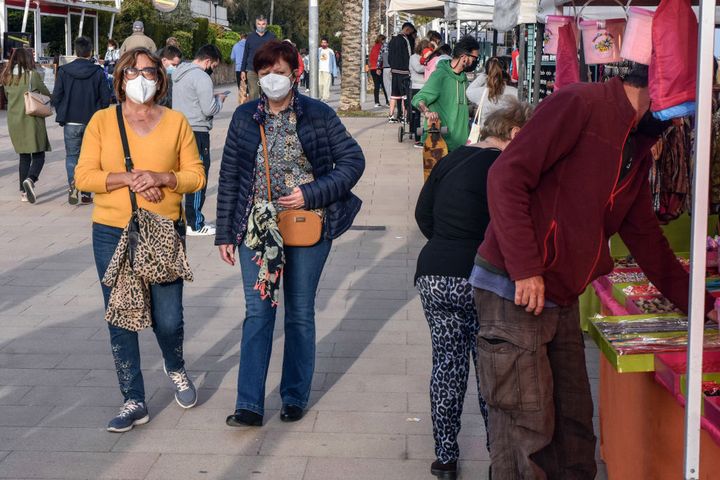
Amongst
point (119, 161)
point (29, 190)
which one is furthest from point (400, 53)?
point (119, 161)

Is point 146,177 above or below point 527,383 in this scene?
above

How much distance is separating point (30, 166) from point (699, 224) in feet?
36.6

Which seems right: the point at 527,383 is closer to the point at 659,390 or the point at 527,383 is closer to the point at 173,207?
the point at 659,390

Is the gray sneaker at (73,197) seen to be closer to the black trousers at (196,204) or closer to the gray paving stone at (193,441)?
the black trousers at (196,204)

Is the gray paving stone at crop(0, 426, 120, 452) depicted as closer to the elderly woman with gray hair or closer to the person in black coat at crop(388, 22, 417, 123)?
the elderly woman with gray hair

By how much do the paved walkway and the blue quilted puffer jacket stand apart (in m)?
0.99

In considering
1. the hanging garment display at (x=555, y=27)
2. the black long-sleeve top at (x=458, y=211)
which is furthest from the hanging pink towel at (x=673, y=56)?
the hanging garment display at (x=555, y=27)

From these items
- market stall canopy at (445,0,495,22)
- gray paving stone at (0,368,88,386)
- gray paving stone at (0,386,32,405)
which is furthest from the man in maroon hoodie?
market stall canopy at (445,0,495,22)

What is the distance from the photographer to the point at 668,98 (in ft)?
10.9

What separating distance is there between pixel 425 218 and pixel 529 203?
3.40 feet

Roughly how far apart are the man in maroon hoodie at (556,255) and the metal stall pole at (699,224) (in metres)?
0.69

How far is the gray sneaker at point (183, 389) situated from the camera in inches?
222

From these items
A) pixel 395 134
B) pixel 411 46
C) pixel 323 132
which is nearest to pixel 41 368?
pixel 323 132

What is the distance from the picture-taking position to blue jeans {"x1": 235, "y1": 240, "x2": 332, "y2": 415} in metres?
5.27
